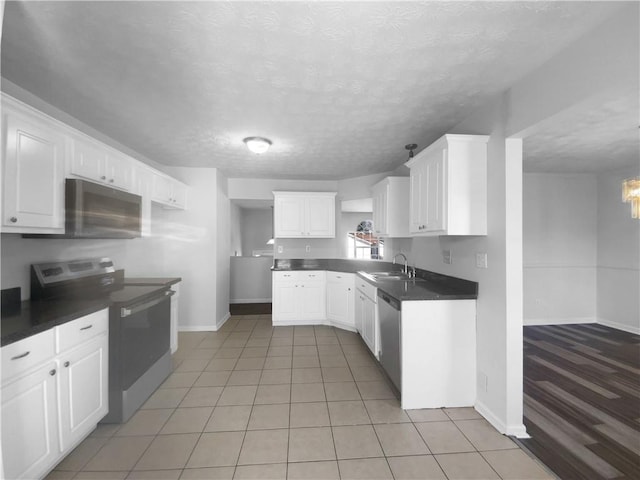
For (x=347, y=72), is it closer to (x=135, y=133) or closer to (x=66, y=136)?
(x=66, y=136)

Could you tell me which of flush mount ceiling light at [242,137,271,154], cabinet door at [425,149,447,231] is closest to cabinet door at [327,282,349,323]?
cabinet door at [425,149,447,231]

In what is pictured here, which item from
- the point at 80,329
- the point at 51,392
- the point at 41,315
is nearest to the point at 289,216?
the point at 80,329

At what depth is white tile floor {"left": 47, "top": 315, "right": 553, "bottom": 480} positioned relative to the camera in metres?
1.68

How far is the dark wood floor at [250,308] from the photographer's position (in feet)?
17.9

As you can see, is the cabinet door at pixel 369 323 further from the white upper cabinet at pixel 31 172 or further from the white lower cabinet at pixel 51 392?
the white upper cabinet at pixel 31 172

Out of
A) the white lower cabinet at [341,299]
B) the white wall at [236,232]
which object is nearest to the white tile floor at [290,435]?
the white lower cabinet at [341,299]

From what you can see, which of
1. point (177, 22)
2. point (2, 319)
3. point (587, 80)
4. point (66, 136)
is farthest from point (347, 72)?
point (2, 319)

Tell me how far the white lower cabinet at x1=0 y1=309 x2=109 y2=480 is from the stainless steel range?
0.08 meters

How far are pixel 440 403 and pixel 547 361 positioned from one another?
1.79m

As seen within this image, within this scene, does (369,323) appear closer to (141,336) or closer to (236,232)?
(141,336)

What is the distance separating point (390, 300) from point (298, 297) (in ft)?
7.39

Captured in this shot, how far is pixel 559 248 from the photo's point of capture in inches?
178

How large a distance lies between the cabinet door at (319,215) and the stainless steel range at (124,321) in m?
2.59

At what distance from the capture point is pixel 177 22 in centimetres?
140
